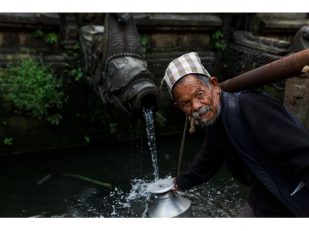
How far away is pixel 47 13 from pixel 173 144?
138 inches

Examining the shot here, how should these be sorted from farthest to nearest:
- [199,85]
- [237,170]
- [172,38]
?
[172,38] → [237,170] → [199,85]

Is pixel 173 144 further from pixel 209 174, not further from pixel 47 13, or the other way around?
pixel 209 174

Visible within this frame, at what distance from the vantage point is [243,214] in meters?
2.61

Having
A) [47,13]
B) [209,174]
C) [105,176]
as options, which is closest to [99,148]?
[105,176]

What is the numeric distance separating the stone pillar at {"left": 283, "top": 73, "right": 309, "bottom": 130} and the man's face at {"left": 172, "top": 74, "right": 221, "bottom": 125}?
4264 mm

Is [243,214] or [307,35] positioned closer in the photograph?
[243,214]

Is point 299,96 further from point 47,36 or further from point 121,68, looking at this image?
point 47,36

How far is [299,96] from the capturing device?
6129 millimetres

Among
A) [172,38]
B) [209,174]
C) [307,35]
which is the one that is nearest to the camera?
[209,174]

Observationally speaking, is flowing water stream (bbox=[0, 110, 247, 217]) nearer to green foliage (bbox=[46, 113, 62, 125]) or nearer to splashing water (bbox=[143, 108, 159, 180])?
splashing water (bbox=[143, 108, 159, 180])

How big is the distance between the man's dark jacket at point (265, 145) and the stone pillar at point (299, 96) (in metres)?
4.13

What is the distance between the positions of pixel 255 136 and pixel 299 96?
4522mm

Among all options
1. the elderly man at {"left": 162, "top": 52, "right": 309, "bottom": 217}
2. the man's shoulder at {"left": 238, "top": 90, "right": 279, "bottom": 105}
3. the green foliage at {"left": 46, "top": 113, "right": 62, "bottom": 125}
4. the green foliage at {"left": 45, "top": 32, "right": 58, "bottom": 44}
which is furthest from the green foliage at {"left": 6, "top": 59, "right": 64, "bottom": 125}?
the man's shoulder at {"left": 238, "top": 90, "right": 279, "bottom": 105}

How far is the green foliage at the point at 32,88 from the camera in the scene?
620cm
